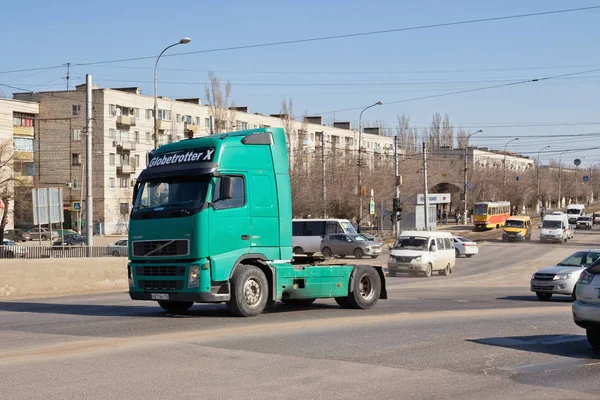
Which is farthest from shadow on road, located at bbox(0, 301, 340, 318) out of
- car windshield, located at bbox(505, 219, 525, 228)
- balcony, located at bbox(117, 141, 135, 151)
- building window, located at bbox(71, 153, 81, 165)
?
building window, located at bbox(71, 153, 81, 165)

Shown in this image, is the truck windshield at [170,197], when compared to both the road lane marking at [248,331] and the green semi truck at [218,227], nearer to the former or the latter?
the green semi truck at [218,227]

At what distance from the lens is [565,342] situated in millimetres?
13336

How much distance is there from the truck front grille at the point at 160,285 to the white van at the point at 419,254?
24402 millimetres

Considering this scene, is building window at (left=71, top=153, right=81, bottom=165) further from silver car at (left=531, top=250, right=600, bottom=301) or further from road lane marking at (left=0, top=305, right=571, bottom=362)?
road lane marking at (left=0, top=305, right=571, bottom=362)

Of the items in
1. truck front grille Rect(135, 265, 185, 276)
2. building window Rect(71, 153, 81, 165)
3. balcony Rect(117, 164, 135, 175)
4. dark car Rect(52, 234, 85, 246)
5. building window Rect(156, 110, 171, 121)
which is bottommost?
dark car Rect(52, 234, 85, 246)

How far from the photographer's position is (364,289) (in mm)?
19000

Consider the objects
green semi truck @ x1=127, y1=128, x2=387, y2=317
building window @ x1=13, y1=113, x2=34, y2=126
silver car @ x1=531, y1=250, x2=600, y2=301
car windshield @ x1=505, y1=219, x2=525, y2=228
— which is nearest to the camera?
green semi truck @ x1=127, y1=128, x2=387, y2=317

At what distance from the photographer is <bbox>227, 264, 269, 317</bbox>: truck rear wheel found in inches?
628

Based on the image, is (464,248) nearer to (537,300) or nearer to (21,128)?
(537,300)

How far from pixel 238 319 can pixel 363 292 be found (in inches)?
156

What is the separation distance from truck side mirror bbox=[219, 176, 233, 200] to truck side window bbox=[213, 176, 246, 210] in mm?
60

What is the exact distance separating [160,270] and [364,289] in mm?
5094

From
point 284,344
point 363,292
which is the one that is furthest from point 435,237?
point 284,344

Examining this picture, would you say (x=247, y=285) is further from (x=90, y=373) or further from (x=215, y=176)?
(x=90, y=373)
